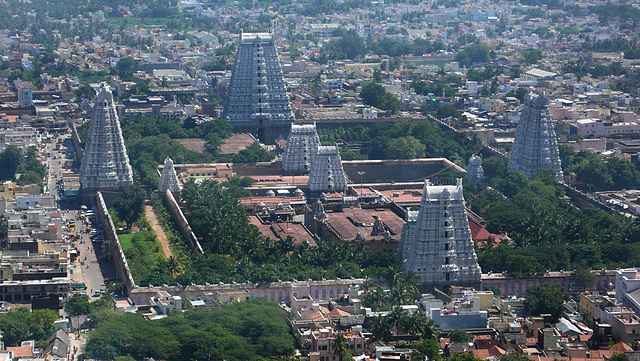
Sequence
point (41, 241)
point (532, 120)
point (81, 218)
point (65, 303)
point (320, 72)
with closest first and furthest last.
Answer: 1. point (65, 303)
2. point (41, 241)
3. point (81, 218)
4. point (532, 120)
5. point (320, 72)

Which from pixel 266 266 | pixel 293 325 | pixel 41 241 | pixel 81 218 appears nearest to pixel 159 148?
pixel 81 218

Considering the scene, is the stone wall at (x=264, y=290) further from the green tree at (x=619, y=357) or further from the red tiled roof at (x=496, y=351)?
the green tree at (x=619, y=357)

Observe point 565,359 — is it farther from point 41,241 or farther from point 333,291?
point 41,241

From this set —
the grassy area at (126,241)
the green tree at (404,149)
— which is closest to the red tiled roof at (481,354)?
the grassy area at (126,241)

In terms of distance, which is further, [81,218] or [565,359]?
[81,218]

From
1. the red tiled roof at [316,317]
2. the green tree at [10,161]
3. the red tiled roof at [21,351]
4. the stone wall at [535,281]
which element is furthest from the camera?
the green tree at [10,161]

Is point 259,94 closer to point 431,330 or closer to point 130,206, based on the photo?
point 130,206
